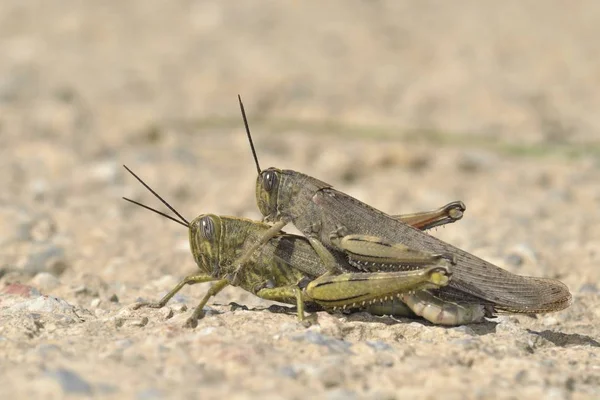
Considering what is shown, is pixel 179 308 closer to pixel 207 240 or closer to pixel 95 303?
pixel 207 240

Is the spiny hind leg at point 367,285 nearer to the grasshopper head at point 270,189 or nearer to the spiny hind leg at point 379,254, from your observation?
the spiny hind leg at point 379,254

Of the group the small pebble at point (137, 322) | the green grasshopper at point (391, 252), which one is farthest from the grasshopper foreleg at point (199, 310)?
the small pebble at point (137, 322)

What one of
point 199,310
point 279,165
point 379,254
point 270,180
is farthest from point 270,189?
point 279,165

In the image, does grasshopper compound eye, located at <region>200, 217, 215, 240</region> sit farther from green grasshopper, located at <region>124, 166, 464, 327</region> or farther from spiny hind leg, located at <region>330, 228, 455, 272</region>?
spiny hind leg, located at <region>330, 228, 455, 272</region>

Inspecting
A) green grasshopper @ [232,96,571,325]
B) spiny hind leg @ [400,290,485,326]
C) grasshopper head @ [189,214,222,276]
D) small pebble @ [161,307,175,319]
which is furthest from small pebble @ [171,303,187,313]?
spiny hind leg @ [400,290,485,326]

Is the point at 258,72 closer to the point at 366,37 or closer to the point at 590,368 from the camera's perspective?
the point at 366,37

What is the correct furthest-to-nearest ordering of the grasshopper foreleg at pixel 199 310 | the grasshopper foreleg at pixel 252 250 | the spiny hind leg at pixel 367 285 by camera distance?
the grasshopper foreleg at pixel 252 250 → the spiny hind leg at pixel 367 285 → the grasshopper foreleg at pixel 199 310

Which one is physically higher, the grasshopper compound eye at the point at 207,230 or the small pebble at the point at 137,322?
the grasshopper compound eye at the point at 207,230
